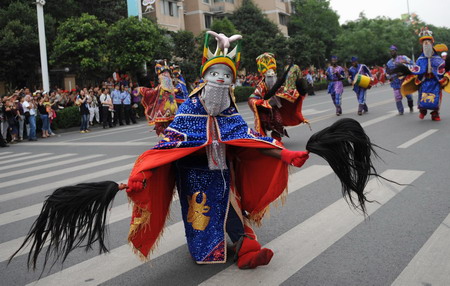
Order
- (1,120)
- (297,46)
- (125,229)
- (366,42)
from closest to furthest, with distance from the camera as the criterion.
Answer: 1. (125,229)
2. (1,120)
3. (297,46)
4. (366,42)

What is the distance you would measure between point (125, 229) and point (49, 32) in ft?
84.9

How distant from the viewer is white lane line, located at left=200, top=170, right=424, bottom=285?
3582 mm

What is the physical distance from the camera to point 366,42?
52.2m

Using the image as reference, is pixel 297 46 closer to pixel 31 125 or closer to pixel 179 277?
pixel 31 125

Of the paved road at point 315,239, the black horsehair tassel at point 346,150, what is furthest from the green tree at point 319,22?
the black horsehair tassel at point 346,150

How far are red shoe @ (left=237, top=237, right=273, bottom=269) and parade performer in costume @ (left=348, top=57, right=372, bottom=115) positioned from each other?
11.7 meters

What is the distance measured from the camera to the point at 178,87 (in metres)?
10.5

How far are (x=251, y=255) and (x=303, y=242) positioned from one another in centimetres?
72

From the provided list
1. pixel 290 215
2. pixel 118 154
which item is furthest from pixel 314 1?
pixel 290 215

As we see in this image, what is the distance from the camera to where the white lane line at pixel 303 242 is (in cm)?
358

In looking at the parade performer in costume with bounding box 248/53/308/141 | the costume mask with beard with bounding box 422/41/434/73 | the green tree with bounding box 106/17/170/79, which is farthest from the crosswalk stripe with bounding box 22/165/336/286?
the green tree with bounding box 106/17/170/79

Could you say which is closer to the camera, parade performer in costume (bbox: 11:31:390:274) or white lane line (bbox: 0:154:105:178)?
parade performer in costume (bbox: 11:31:390:274)

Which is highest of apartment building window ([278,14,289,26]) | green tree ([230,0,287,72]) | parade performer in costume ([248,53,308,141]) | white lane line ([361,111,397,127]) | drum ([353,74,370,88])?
apartment building window ([278,14,289,26])

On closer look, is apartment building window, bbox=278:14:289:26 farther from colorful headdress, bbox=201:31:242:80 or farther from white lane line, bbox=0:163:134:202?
colorful headdress, bbox=201:31:242:80
